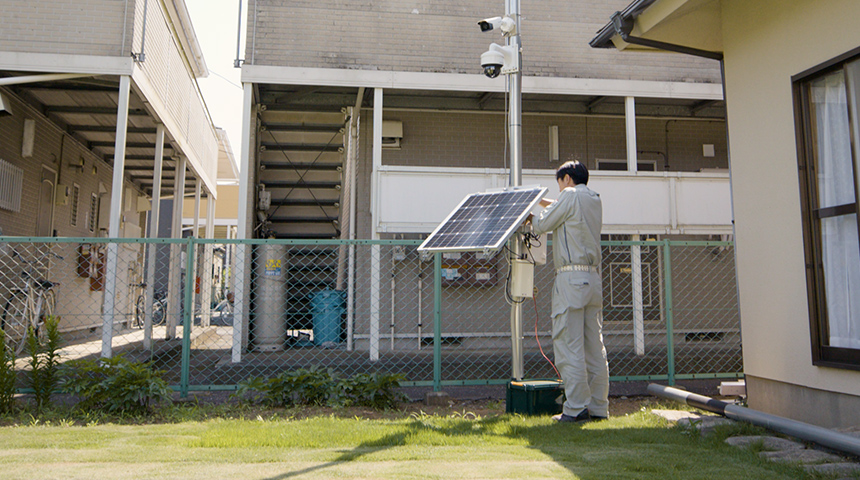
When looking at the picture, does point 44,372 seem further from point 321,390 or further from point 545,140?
point 545,140

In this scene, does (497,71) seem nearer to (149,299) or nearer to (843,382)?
(843,382)

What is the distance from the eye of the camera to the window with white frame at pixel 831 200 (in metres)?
4.14

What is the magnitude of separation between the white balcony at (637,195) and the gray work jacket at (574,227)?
4.19m

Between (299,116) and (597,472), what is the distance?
8.62m

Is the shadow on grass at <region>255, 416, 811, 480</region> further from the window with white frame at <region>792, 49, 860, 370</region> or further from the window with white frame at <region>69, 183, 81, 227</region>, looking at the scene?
the window with white frame at <region>69, 183, 81, 227</region>

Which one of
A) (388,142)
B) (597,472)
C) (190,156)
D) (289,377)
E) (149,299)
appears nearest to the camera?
(597,472)

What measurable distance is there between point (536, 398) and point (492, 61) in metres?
2.72

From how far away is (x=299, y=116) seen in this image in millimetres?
10617

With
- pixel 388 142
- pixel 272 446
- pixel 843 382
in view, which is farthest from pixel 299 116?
pixel 843 382

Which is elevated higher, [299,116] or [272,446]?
[299,116]

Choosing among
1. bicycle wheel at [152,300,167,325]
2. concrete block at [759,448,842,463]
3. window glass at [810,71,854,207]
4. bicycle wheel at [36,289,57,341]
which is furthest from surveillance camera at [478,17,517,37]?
bicycle wheel at [152,300,167,325]

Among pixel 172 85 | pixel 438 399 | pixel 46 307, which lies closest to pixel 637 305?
pixel 438 399

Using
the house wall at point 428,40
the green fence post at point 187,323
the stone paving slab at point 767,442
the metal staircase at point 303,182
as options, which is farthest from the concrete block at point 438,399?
the house wall at point 428,40

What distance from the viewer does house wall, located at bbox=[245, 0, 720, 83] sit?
920 cm
